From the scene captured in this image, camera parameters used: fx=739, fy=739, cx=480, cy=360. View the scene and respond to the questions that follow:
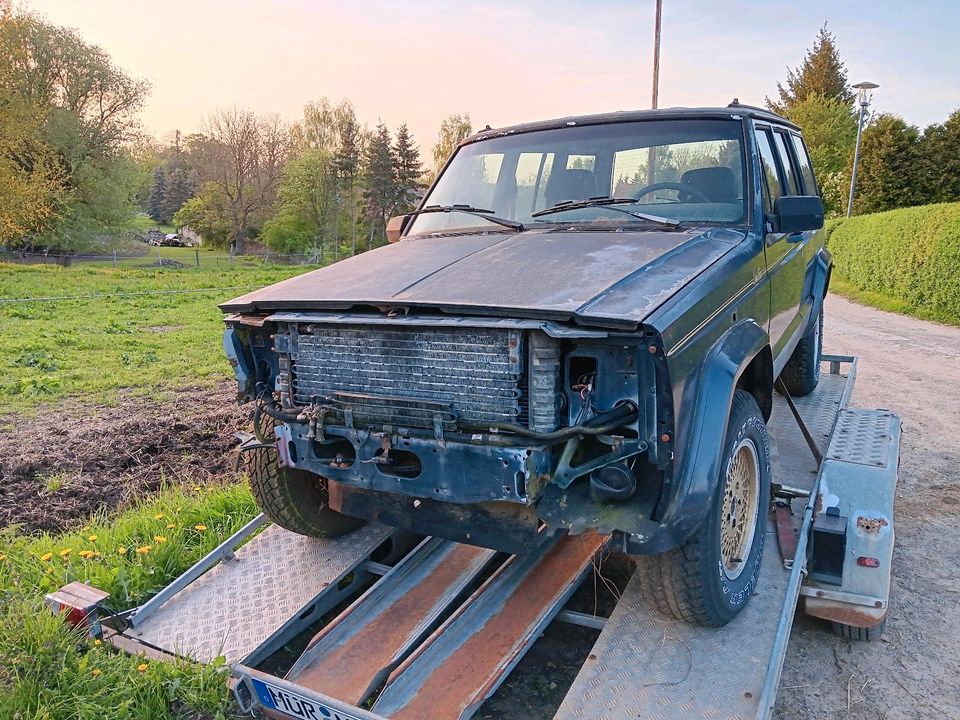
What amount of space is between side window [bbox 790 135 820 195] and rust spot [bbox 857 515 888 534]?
2.65 meters

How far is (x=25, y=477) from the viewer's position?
5.16m

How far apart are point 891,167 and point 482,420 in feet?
92.6

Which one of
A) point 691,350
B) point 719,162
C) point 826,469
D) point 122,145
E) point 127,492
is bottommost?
point 127,492

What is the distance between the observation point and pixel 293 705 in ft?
8.48

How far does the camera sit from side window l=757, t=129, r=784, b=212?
3.81 metres

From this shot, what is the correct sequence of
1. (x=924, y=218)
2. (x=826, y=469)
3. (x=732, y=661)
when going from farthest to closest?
(x=924, y=218), (x=826, y=469), (x=732, y=661)

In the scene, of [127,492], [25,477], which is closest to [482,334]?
[127,492]

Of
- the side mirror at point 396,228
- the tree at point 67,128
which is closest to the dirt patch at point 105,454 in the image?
the side mirror at point 396,228

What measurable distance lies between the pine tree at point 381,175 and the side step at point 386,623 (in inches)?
1759

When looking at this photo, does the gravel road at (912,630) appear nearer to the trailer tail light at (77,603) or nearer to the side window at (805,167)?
the side window at (805,167)

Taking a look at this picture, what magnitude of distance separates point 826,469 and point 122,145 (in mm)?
34911

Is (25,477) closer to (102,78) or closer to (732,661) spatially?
(732,661)

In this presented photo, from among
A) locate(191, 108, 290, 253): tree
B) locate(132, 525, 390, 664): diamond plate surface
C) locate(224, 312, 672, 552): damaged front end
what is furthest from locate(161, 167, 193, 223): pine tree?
locate(224, 312, 672, 552): damaged front end

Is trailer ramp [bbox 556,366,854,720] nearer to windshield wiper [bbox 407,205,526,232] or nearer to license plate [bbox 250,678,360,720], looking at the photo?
license plate [bbox 250,678,360,720]
